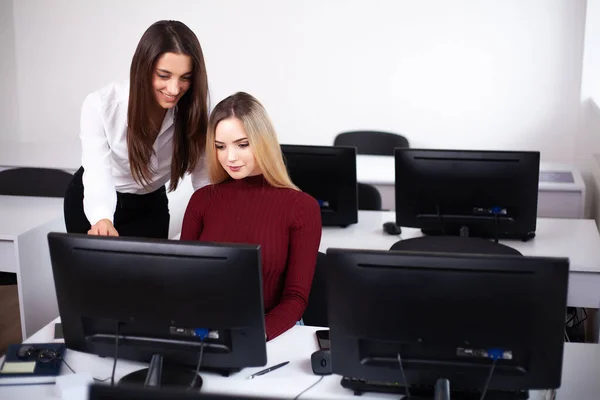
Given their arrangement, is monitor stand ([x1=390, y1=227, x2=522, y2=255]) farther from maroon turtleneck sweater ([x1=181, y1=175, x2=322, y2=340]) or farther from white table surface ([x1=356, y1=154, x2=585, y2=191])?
white table surface ([x1=356, y1=154, x2=585, y2=191])

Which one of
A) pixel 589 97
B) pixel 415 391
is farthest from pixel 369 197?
pixel 415 391

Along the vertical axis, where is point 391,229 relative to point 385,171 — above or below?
below

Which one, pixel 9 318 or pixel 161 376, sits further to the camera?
pixel 9 318

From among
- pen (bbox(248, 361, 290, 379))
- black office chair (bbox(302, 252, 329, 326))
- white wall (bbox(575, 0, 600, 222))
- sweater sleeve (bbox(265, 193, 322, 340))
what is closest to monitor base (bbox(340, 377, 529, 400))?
pen (bbox(248, 361, 290, 379))

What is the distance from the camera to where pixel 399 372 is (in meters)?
1.61

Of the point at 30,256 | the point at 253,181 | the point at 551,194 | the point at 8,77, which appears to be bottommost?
the point at 30,256

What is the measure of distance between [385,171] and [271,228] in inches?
77.5

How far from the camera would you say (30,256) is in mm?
3082

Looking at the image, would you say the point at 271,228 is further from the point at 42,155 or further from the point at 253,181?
the point at 42,155

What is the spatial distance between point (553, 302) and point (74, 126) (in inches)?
182

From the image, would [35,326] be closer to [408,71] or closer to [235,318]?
[235,318]

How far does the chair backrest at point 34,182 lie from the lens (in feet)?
12.3

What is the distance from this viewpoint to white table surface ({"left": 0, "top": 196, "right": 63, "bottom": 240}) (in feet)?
10.1

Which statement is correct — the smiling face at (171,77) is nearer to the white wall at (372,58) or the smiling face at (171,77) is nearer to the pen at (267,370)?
the pen at (267,370)
